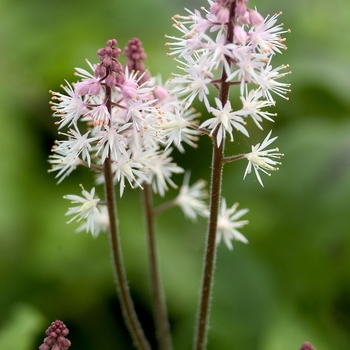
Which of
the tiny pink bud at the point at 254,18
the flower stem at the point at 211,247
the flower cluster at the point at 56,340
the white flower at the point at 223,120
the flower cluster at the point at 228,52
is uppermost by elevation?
Answer: the tiny pink bud at the point at 254,18

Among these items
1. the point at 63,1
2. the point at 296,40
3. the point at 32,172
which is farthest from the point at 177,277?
the point at 63,1

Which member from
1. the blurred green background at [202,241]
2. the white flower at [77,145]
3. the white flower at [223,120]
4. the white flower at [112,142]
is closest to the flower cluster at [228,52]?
the white flower at [223,120]

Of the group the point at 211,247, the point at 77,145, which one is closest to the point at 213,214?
the point at 211,247

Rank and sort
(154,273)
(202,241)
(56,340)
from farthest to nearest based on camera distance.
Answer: (202,241), (154,273), (56,340)

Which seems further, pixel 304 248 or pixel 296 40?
pixel 296 40

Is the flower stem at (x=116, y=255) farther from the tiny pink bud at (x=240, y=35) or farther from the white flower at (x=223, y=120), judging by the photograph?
the tiny pink bud at (x=240, y=35)

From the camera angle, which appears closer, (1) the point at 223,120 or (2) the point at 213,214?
(1) the point at 223,120

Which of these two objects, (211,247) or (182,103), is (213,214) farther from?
(182,103)

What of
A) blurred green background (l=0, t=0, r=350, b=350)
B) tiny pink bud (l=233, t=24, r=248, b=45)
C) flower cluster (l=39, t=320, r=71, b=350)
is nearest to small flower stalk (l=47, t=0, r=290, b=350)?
tiny pink bud (l=233, t=24, r=248, b=45)

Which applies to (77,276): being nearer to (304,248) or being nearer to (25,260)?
(25,260)
